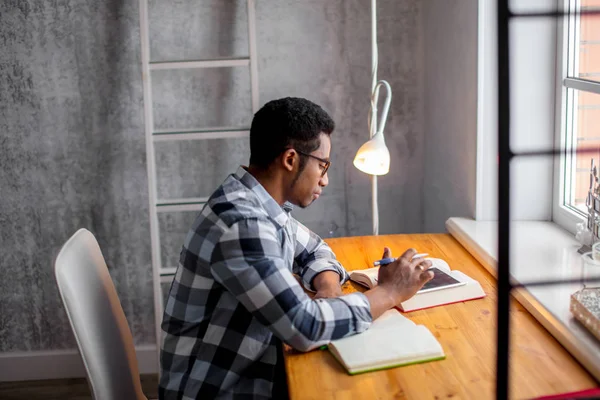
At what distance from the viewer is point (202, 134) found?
2.88 meters

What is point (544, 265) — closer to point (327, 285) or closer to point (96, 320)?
point (327, 285)

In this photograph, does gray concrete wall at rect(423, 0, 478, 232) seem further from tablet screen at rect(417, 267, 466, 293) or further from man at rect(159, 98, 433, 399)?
man at rect(159, 98, 433, 399)

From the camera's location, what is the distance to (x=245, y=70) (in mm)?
3090

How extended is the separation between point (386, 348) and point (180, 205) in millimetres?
1568

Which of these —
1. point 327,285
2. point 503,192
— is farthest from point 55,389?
point 503,192

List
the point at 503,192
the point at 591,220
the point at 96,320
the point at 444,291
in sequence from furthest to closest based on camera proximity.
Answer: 1. the point at 591,220
2. the point at 444,291
3. the point at 96,320
4. the point at 503,192

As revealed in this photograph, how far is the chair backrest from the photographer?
5.49 ft

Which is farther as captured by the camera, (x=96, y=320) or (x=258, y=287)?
(x=96, y=320)

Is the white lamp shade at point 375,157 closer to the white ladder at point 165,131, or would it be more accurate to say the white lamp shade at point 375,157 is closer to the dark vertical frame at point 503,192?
the white ladder at point 165,131

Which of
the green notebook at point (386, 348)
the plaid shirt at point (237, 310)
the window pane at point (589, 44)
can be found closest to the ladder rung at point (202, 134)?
the plaid shirt at point (237, 310)

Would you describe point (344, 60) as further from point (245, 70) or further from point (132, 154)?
point (132, 154)

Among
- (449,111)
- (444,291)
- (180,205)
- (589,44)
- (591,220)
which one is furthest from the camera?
(180,205)

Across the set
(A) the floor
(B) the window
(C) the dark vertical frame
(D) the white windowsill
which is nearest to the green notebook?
(D) the white windowsill

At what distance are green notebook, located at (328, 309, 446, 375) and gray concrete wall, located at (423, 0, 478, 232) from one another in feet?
3.40
